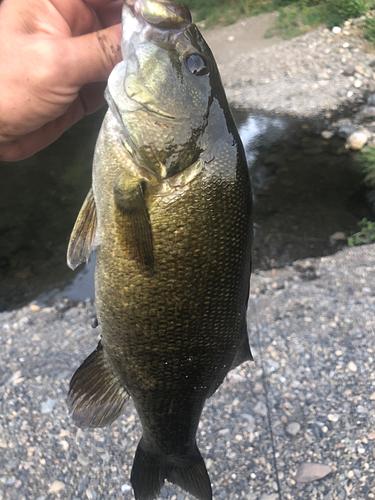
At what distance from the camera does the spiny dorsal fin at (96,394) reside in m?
1.67

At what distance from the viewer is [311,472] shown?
2789 mm

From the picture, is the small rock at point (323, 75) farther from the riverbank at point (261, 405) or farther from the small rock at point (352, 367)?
the small rock at point (352, 367)

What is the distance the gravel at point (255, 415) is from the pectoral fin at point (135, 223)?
216 cm

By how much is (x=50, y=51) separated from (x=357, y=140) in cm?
607

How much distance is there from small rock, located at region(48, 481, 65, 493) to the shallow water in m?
2.04

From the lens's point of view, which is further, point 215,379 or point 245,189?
point 215,379

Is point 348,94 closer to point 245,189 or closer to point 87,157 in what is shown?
point 87,157

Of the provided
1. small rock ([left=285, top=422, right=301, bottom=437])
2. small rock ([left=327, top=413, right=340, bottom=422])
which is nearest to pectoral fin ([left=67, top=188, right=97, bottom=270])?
small rock ([left=285, top=422, right=301, bottom=437])

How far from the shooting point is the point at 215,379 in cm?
165

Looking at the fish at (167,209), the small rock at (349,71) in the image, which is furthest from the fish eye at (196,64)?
the small rock at (349,71)

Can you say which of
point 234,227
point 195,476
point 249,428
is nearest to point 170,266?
point 234,227

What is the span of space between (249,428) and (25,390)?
6.26 ft

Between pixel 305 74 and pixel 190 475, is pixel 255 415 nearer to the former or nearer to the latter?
pixel 190 475

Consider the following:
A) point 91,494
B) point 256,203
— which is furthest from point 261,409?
point 256,203
